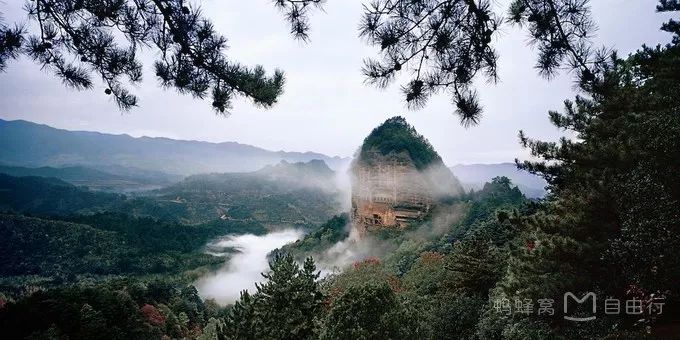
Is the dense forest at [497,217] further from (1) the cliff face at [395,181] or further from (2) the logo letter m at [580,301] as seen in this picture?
(1) the cliff face at [395,181]

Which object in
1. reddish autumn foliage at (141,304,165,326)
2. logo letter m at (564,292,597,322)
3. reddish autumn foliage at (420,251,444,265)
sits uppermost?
logo letter m at (564,292,597,322)

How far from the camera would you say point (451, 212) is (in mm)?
47594

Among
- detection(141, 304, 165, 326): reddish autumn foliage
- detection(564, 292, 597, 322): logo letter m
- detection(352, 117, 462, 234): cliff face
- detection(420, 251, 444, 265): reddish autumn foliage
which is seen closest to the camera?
detection(564, 292, 597, 322): logo letter m

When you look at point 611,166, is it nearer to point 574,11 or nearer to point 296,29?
point 574,11

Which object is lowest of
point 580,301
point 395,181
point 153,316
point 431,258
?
point 153,316

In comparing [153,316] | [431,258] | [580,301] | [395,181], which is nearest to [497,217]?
[580,301]

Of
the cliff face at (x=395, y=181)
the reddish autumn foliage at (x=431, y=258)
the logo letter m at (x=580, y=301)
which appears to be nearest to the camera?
the logo letter m at (x=580, y=301)

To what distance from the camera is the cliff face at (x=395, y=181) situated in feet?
167

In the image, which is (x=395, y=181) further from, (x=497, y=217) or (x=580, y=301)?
(x=580, y=301)

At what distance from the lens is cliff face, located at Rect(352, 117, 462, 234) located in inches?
2002

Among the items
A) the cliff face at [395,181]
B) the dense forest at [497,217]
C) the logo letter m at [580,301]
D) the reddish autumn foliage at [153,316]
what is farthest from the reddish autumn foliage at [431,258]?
the cliff face at [395,181]

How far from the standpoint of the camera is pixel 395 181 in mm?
51594

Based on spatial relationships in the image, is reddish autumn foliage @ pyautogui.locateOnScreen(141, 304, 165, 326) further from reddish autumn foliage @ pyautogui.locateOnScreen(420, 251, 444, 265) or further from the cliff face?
the cliff face

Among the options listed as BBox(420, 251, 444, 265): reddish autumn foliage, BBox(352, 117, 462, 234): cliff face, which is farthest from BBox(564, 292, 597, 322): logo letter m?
BBox(352, 117, 462, 234): cliff face
